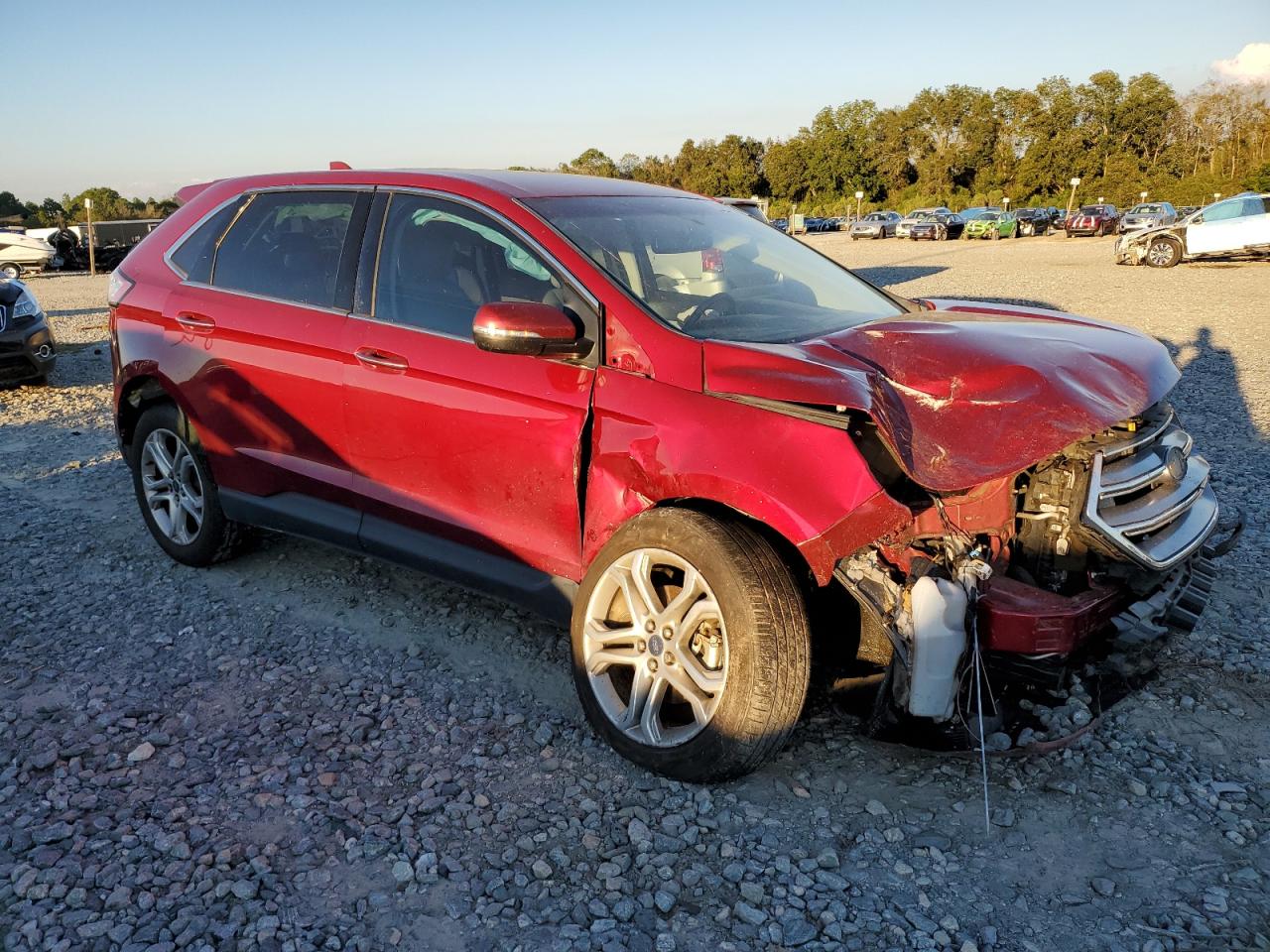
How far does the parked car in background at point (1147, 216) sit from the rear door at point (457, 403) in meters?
37.9

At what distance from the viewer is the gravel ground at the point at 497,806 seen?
2.43 m

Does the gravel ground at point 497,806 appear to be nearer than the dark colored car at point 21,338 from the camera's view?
Yes

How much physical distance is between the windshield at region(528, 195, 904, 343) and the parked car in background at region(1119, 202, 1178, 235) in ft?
121

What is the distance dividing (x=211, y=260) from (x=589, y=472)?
2.44 m

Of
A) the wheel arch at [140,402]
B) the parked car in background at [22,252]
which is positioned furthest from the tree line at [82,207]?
the wheel arch at [140,402]

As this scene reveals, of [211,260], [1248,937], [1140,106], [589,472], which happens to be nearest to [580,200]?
[589,472]

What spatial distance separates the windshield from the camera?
3326 mm

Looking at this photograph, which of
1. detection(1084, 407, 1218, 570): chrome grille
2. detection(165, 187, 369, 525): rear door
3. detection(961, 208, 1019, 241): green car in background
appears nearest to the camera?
detection(1084, 407, 1218, 570): chrome grille

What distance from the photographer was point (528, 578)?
11.1 ft

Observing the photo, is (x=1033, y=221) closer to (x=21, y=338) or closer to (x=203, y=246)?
(x=21, y=338)

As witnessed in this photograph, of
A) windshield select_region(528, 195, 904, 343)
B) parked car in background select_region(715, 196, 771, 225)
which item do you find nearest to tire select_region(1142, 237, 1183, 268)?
parked car in background select_region(715, 196, 771, 225)

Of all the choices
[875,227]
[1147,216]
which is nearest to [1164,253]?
[1147,216]

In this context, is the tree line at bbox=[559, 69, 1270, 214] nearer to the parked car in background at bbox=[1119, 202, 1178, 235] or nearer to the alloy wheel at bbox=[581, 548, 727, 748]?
the parked car in background at bbox=[1119, 202, 1178, 235]

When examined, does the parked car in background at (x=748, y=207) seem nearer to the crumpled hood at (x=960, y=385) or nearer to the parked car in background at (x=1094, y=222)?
the crumpled hood at (x=960, y=385)
